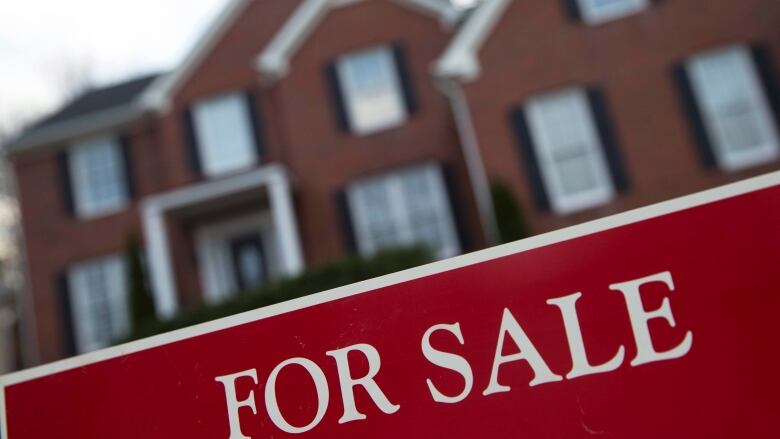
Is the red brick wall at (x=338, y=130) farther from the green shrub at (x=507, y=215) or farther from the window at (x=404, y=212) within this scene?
the green shrub at (x=507, y=215)

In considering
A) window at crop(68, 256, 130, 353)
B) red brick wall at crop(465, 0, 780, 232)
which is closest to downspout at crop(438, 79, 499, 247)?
red brick wall at crop(465, 0, 780, 232)

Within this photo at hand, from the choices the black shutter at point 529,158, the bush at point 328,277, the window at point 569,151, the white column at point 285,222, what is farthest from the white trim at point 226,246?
the window at point 569,151

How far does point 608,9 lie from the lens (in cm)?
1274

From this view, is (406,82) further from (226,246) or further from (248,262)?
(226,246)

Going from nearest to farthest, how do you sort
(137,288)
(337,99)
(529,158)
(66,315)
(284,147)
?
(529,158) < (137,288) < (337,99) < (284,147) < (66,315)

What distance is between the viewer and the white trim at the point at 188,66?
15.7 m

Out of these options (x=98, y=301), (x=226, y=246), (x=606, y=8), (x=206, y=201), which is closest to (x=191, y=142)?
(x=206, y=201)

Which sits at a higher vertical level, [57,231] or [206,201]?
[57,231]

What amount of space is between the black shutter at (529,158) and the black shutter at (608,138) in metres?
1.23

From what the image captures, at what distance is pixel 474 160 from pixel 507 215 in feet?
4.57

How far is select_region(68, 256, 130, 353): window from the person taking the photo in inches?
613

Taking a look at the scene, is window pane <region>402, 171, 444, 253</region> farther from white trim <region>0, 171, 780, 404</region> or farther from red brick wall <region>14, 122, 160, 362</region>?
white trim <region>0, 171, 780, 404</region>

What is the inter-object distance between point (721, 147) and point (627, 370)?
11108 millimetres

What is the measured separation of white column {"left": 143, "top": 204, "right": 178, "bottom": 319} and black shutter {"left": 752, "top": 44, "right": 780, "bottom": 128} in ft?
39.0
